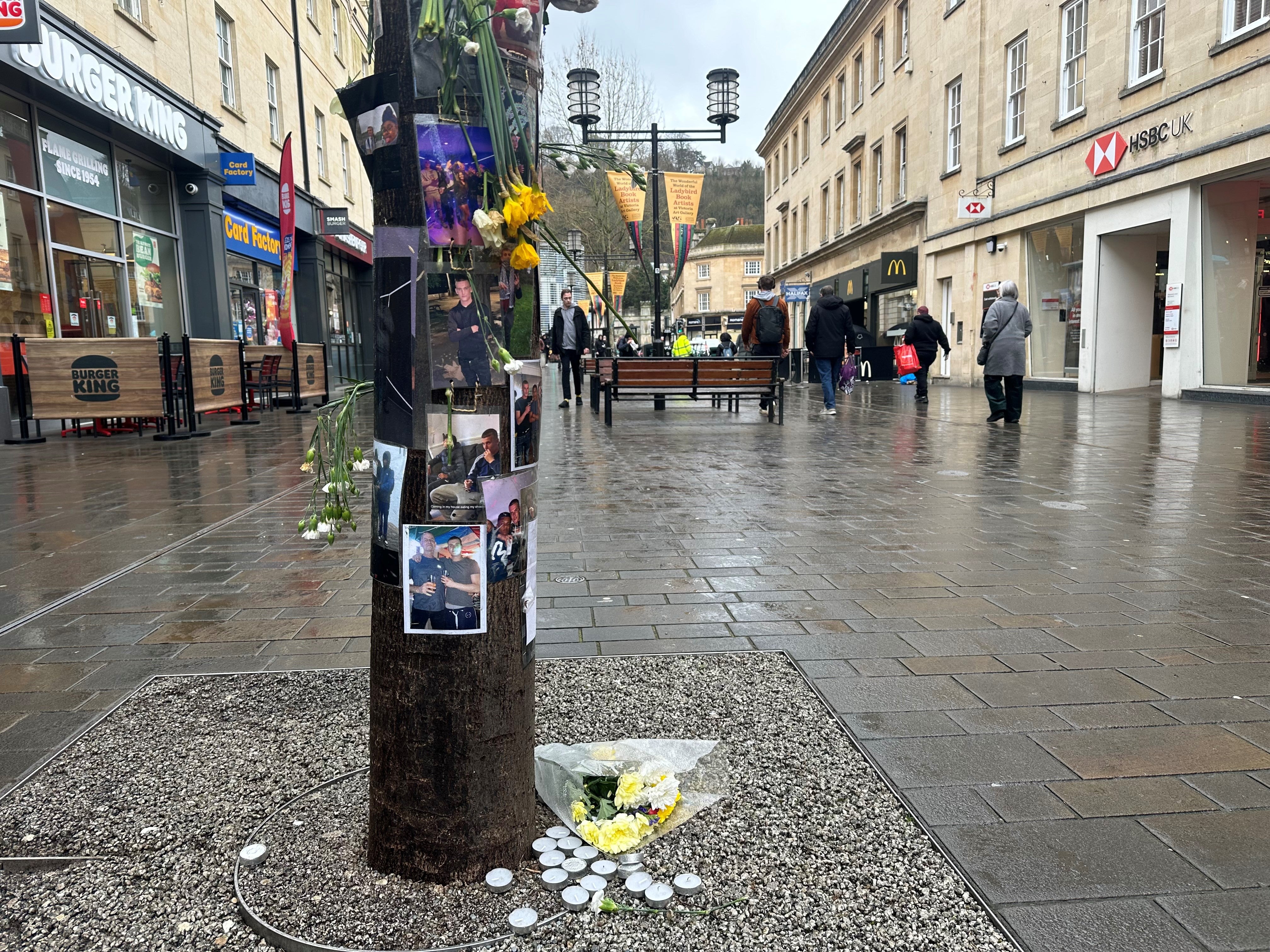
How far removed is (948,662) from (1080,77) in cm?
1967

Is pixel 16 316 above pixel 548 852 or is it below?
above

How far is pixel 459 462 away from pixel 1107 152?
19542 millimetres

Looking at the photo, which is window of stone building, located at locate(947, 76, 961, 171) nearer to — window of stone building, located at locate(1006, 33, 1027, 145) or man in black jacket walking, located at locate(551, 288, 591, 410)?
window of stone building, located at locate(1006, 33, 1027, 145)

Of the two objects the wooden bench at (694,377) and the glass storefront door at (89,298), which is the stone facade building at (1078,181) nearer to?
the wooden bench at (694,377)

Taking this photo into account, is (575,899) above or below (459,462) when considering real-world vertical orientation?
below

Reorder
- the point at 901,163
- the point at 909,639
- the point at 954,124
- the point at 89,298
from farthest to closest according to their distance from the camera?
the point at 901,163 → the point at 954,124 → the point at 89,298 → the point at 909,639

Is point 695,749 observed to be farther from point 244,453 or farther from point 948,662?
point 244,453

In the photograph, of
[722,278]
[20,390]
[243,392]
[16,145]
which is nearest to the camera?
[20,390]

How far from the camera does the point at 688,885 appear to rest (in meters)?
2.04

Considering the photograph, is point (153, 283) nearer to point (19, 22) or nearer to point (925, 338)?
point (19, 22)

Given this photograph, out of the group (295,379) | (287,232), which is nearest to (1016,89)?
(287,232)

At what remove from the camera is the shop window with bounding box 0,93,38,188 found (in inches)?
446

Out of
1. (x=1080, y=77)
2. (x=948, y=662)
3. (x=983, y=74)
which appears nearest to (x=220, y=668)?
(x=948, y=662)

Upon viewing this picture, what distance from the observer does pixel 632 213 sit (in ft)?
47.9
